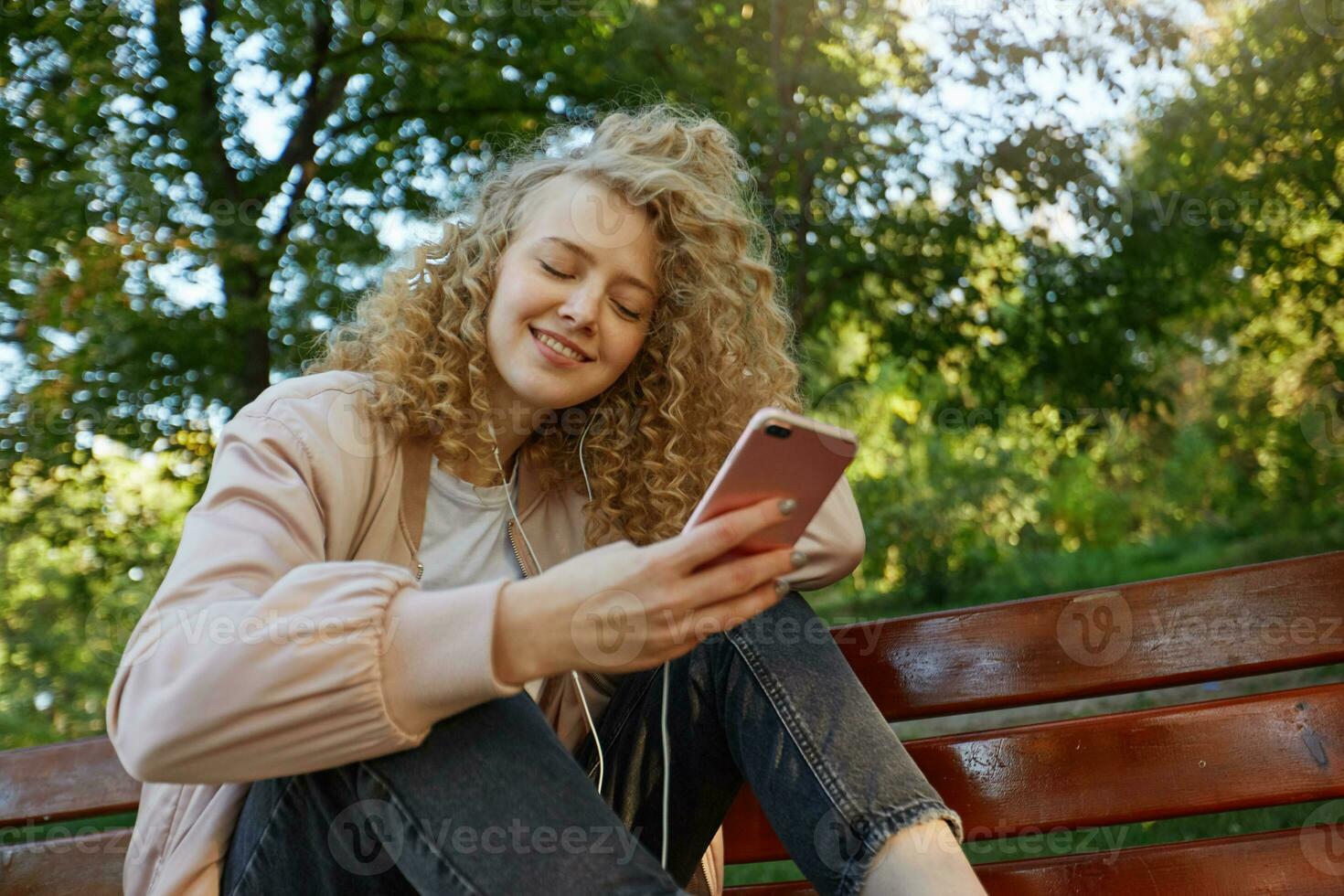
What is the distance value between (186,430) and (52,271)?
0.81 meters

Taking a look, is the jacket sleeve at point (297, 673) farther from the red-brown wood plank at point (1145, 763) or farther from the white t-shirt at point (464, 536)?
the red-brown wood plank at point (1145, 763)

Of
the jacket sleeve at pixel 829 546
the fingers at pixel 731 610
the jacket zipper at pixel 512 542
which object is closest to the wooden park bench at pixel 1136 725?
the jacket sleeve at pixel 829 546

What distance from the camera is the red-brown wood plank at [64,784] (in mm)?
2586

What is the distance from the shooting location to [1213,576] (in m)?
2.13

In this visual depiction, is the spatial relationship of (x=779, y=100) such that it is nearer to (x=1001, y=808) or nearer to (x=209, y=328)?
(x=209, y=328)

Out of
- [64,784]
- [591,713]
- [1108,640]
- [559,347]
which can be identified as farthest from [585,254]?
[64,784]

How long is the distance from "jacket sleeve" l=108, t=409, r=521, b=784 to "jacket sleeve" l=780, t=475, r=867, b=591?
2.50ft

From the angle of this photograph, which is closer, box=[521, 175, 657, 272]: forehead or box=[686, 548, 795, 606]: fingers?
box=[686, 548, 795, 606]: fingers

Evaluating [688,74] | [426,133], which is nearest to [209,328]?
[426,133]

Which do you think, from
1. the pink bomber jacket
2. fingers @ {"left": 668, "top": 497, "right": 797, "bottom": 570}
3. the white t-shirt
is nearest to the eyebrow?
the white t-shirt

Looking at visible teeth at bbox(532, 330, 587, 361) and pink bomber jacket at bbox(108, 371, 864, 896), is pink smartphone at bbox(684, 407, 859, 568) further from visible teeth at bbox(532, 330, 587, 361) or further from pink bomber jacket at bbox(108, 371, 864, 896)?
visible teeth at bbox(532, 330, 587, 361)

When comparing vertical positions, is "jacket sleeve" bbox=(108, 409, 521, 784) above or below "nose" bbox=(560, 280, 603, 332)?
below

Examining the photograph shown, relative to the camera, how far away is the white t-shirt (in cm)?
208

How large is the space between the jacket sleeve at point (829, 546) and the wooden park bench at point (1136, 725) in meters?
0.29
